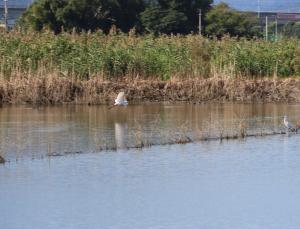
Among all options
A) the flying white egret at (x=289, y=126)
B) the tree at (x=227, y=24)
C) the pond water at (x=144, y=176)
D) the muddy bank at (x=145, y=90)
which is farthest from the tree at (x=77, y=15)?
the flying white egret at (x=289, y=126)

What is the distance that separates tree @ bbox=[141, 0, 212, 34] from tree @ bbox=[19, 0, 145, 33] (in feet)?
2.47

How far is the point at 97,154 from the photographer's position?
11.9 metres

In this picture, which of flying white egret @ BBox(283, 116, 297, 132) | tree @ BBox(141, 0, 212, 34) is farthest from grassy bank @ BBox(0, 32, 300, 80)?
tree @ BBox(141, 0, 212, 34)

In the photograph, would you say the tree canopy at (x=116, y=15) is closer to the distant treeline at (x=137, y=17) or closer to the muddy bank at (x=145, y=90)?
the distant treeline at (x=137, y=17)

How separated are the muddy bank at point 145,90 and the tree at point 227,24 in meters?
18.6

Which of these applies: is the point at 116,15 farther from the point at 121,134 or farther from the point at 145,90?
the point at 121,134

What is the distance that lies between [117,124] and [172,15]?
76.0ft

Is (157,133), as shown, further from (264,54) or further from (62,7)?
(62,7)

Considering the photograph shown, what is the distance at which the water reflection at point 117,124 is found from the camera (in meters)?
12.8

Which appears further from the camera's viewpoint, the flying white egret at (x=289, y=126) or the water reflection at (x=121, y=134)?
the flying white egret at (x=289, y=126)

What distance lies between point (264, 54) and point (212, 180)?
1381 centimetres

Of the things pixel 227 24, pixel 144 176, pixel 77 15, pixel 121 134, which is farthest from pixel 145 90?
pixel 227 24

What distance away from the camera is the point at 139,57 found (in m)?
22.3

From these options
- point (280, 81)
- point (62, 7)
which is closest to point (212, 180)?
point (280, 81)
